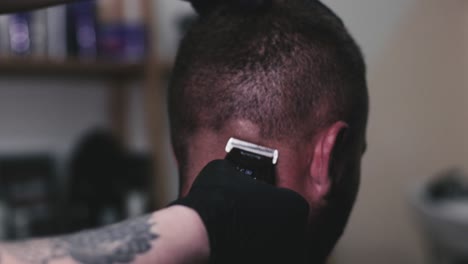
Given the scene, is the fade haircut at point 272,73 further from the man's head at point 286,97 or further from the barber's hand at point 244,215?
the barber's hand at point 244,215

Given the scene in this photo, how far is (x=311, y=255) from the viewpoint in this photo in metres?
0.70

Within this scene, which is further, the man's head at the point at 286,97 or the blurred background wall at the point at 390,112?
the blurred background wall at the point at 390,112

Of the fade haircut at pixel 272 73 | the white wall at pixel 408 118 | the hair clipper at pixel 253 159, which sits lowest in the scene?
the white wall at pixel 408 118

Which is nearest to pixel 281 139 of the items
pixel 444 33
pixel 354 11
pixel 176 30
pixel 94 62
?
pixel 354 11

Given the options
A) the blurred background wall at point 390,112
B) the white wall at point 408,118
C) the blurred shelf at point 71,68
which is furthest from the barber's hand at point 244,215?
the white wall at point 408,118

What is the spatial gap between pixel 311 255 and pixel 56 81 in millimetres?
1452

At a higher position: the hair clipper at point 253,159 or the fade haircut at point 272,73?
the fade haircut at point 272,73

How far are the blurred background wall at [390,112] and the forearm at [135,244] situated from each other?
4.97 ft

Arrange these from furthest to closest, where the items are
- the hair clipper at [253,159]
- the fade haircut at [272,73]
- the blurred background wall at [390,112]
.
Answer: the blurred background wall at [390,112] → the fade haircut at [272,73] → the hair clipper at [253,159]

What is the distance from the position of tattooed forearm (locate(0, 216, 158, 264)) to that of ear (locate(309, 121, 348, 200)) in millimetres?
259

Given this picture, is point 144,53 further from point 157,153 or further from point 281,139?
point 281,139

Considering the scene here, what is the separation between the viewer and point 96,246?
46 centimetres

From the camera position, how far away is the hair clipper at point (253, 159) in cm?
58

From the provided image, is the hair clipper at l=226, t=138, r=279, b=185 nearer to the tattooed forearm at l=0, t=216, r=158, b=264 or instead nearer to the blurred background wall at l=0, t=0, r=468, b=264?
the tattooed forearm at l=0, t=216, r=158, b=264
